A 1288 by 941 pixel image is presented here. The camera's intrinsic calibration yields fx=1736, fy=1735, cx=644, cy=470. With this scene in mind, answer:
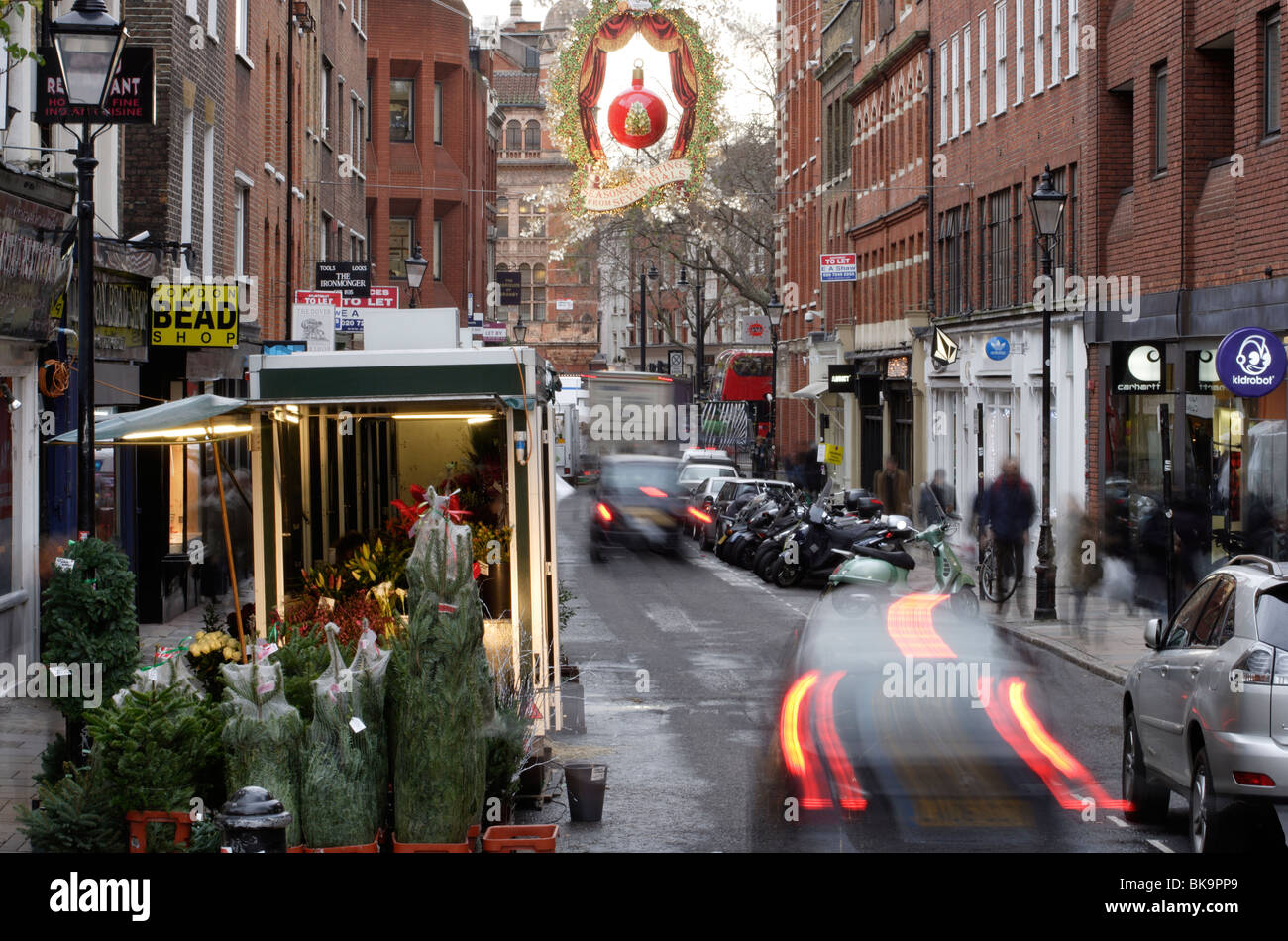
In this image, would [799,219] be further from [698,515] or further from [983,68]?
[698,515]

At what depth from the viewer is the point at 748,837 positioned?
34.0 feet

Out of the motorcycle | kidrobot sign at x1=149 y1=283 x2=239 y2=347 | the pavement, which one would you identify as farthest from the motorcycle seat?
kidrobot sign at x1=149 y1=283 x2=239 y2=347

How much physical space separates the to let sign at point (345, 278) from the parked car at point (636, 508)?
19.9ft

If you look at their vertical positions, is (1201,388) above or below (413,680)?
above

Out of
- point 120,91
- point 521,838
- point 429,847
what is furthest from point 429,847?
point 120,91

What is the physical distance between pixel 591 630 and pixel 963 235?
21.6 metres

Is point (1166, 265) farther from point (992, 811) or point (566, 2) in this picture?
point (566, 2)

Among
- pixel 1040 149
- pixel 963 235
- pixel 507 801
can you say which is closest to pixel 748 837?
pixel 507 801

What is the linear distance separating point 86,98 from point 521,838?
758 centimetres

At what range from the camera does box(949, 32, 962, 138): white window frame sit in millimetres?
41188

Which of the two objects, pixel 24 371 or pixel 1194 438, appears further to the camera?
pixel 1194 438

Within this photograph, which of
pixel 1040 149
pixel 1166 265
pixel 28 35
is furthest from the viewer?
pixel 1040 149

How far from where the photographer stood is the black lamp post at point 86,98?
13.1m

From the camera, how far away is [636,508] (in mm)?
34906
